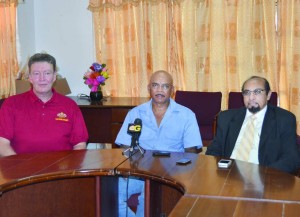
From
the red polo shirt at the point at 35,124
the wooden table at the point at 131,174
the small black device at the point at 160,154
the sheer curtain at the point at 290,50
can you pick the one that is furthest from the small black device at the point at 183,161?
the sheer curtain at the point at 290,50

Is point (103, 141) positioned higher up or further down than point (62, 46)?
further down

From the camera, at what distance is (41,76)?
2951 mm

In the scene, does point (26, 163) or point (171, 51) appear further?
point (171, 51)

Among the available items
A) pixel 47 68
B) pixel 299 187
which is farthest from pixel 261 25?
pixel 299 187

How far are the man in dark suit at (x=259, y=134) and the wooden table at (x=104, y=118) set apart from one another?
1860mm

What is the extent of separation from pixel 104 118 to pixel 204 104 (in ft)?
3.55

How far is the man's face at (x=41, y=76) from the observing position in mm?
2951

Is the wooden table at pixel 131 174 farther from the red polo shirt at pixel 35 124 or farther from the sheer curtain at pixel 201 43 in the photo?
the sheer curtain at pixel 201 43

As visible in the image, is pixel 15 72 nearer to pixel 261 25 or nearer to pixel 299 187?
pixel 261 25

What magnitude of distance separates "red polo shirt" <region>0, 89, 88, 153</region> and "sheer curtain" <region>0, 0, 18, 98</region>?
2.39m

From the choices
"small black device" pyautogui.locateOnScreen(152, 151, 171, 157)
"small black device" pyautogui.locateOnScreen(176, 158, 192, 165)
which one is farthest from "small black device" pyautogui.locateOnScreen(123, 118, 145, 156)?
"small black device" pyautogui.locateOnScreen(176, 158, 192, 165)

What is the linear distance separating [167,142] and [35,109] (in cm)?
91

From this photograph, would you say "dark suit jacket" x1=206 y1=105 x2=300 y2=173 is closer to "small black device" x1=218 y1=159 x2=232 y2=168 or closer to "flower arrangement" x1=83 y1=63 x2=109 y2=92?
"small black device" x1=218 y1=159 x2=232 y2=168

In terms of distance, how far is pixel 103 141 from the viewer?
4770mm
